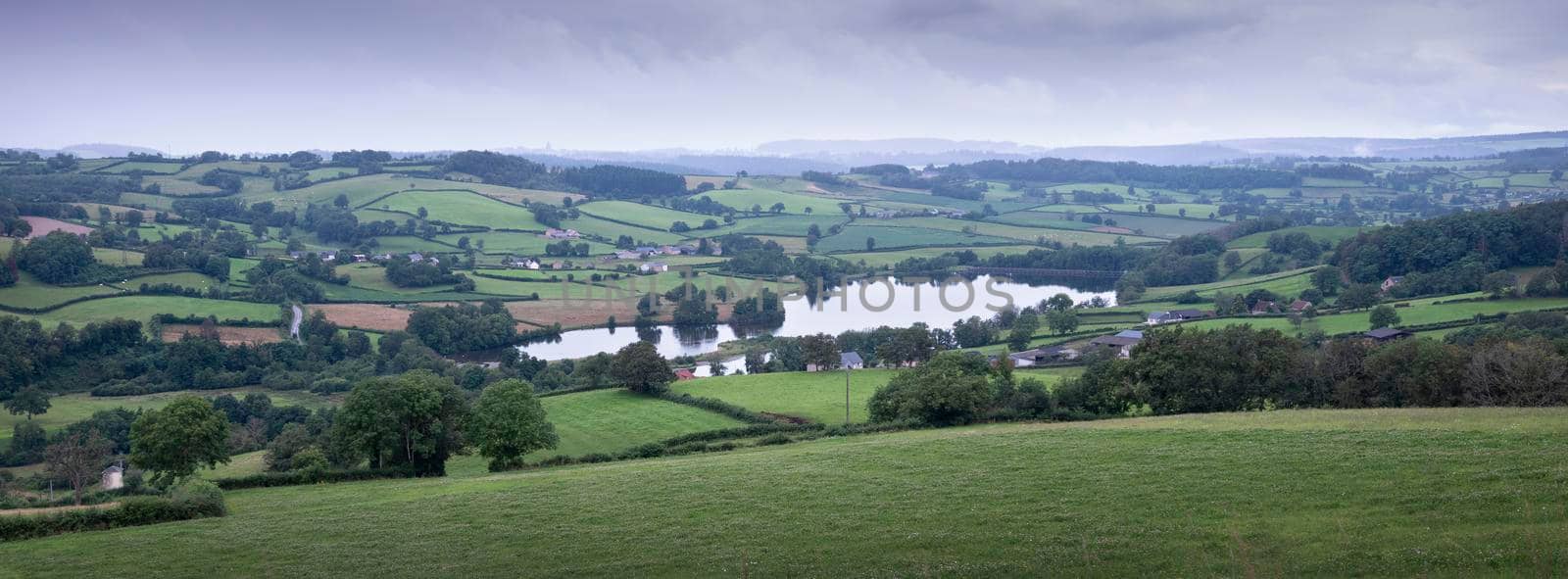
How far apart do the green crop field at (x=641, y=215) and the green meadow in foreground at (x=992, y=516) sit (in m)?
109

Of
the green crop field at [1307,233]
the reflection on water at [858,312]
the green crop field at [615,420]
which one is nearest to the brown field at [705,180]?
the reflection on water at [858,312]

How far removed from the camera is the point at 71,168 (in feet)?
456

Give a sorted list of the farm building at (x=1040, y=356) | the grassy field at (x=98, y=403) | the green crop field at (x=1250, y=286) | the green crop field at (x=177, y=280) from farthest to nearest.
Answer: the green crop field at (x=1250, y=286) → the green crop field at (x=177, y=280) → the farm building at (x=1040, y=356) → the grassy field at (x=98, y=403)

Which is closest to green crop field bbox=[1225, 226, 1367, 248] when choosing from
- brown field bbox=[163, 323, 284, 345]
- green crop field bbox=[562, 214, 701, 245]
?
green crop field bbox=[562, 214, 701, 245]

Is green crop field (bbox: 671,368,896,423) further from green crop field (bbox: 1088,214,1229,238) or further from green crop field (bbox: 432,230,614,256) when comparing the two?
green crop field (bbox: 1088,214,1229,238)

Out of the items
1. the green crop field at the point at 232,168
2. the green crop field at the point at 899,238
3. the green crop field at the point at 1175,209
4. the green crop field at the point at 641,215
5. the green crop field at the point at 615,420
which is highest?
the green crop field at the point at 232,168

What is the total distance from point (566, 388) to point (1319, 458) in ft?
109

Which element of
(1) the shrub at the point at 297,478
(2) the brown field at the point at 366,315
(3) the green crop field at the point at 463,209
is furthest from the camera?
(3) the green crop field at the point at 463,209

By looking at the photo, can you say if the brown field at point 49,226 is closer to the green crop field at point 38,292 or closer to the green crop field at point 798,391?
the green crop field at point 38,292

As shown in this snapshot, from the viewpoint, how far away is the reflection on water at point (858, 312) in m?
74.2

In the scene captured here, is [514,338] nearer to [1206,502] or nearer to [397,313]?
[397,313]

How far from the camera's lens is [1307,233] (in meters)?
99.5

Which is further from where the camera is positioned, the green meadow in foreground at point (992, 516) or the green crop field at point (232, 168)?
the green crop field at point (232, 168)

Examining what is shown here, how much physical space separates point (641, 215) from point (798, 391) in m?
97.1
